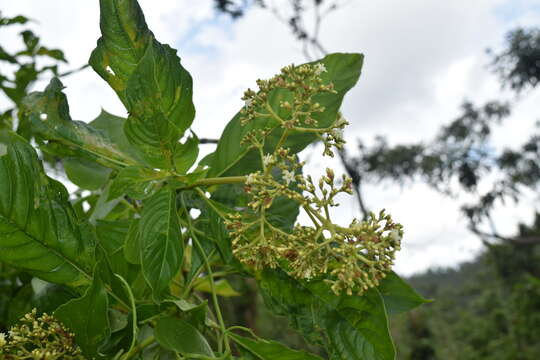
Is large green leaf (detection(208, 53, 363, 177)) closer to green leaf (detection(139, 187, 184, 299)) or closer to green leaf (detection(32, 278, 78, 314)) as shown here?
green leaf (detection(139, 187, 184, 299))

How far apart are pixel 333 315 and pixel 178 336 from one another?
9.2 inches

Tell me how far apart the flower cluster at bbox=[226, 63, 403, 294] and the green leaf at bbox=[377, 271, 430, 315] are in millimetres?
65

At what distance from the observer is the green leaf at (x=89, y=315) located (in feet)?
1.85

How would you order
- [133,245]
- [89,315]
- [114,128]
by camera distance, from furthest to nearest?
[114,128]
[133,245]
[89,315]

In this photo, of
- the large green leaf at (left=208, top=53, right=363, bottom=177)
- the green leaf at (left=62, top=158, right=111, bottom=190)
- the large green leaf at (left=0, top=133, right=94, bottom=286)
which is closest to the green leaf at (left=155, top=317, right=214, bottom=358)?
the large green leaf at (left=0, top=133, right=94, bottom=286)

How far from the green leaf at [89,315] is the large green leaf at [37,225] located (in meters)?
0.10

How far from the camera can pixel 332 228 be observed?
2.24 feet

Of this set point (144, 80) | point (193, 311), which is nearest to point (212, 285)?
point (193, 311)

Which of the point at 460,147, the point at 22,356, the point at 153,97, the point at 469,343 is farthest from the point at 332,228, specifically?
the point at 469,343

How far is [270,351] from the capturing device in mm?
668

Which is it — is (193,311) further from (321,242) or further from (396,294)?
(396,294)

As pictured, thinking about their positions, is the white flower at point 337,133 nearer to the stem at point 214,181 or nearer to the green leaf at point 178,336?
the stem at point 214,181

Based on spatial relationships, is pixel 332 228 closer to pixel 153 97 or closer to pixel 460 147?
pixel 153 97

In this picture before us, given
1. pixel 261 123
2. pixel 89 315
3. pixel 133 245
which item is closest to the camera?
pixel 89 315
